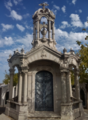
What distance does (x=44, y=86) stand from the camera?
11.2 metres

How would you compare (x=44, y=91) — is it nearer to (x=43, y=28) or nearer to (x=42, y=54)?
(x=42, y=54)

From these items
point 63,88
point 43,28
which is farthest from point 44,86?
point 43,28

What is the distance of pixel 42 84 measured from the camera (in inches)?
443

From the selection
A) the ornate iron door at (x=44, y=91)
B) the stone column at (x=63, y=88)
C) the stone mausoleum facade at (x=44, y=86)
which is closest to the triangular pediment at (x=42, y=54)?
the stone mausoleum facade at (x=44, y=86)

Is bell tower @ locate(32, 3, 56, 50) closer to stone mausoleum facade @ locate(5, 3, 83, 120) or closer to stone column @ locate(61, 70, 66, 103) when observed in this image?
stone mausoleum facade @ locate(5, 3, 83, 120)

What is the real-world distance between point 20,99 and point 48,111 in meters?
2.73

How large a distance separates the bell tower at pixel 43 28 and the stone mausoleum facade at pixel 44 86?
177 mm

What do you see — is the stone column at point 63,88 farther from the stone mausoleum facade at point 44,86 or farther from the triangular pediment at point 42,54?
the triangular pediment at point 42,54

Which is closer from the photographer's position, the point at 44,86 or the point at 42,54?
the point at 42,54

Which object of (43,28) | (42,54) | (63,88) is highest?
(43,28)

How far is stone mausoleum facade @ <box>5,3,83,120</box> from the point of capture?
9.52 meters

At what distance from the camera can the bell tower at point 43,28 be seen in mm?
12422

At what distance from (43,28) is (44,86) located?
238 inches

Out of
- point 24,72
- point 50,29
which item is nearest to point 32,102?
point 24,72
